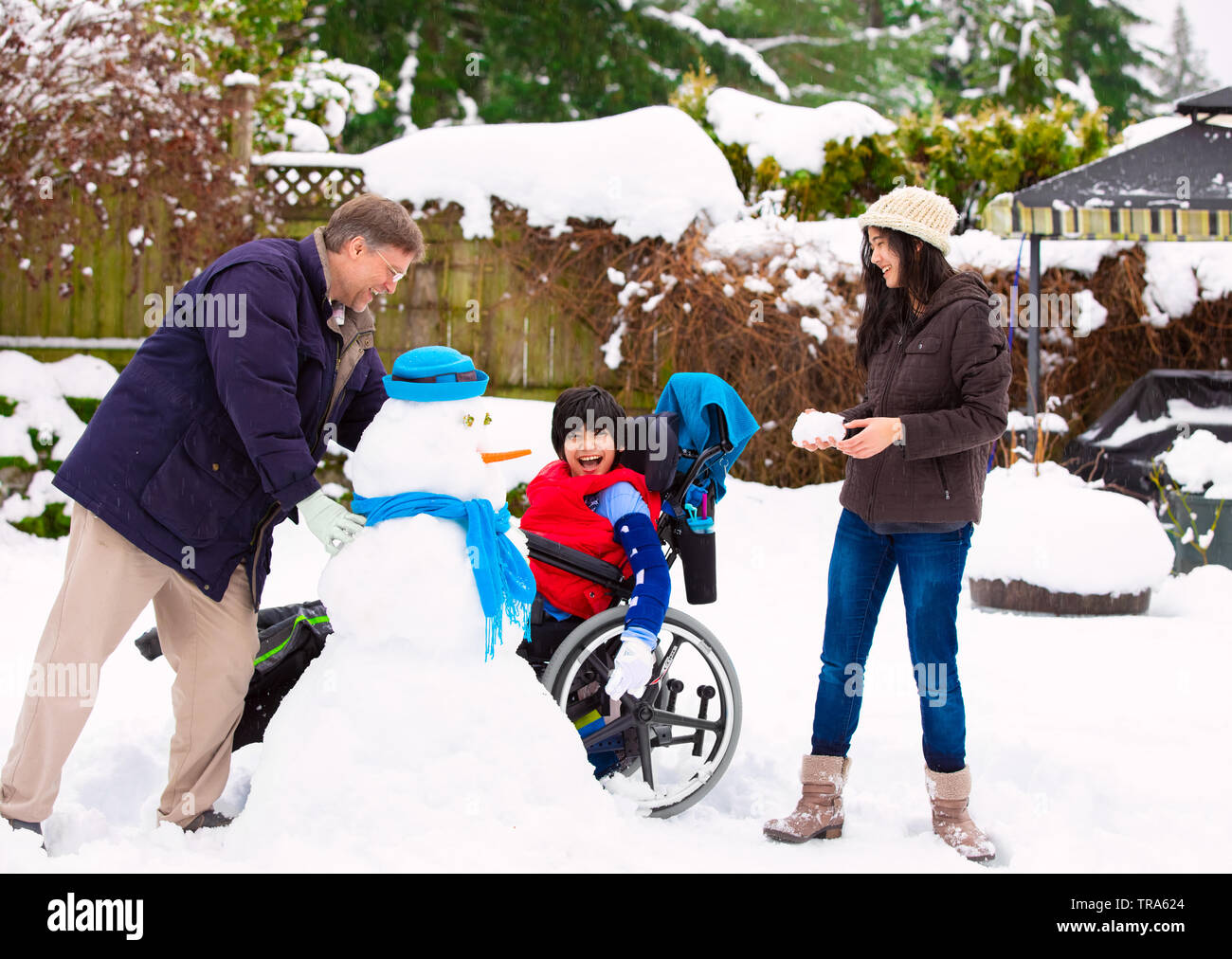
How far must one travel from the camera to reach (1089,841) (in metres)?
2.74

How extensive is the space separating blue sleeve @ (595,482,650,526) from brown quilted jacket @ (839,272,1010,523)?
583 mm

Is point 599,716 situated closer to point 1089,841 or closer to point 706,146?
point 1089,841

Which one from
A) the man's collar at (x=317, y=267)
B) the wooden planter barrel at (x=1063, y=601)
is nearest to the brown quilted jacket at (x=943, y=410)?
the man's collar at (x=317, y=267)

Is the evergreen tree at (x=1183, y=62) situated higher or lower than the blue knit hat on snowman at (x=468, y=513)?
higher

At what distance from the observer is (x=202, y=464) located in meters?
2.49

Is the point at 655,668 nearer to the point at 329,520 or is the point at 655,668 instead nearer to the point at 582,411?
the point at 582,411

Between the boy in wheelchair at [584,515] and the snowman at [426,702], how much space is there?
49 centimetres

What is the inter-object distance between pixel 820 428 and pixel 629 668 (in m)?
0.76

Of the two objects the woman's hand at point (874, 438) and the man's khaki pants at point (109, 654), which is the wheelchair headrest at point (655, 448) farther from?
the man's khaki pants at point (109, 654)

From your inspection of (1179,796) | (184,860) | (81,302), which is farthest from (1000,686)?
(81,302)

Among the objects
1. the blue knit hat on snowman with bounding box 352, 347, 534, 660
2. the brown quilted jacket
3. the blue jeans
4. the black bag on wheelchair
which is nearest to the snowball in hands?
the brown quilted jacket

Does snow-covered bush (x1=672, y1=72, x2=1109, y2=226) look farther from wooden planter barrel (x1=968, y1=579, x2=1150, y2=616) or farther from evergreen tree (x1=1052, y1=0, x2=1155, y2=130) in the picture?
evergreen tree (x1=1052, y1=0, x2=1155, y2=130)

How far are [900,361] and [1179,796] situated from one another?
4.94 ft

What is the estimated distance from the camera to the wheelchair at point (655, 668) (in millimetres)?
2865
